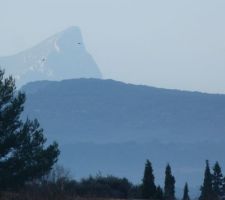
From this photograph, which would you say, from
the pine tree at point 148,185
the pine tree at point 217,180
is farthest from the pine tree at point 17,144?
the pine tree at point 217,180

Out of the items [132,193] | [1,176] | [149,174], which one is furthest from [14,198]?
[132,193]

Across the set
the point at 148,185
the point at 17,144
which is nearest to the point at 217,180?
the point at 148,185

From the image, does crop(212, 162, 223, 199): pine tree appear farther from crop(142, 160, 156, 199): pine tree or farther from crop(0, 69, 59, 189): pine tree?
crop(0, 69, 59, 189): pine tree

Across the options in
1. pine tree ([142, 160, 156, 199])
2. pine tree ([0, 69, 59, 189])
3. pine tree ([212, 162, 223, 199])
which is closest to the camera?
pine tree ([0, 69, 59, 189])

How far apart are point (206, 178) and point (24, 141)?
8.45 meters

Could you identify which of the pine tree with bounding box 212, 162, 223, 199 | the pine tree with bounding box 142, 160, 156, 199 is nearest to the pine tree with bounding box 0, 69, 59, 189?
the pine tree with bounding box 142, 160, 156, 199

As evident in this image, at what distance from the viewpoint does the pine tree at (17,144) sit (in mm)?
35625

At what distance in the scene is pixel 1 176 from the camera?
35.0 m

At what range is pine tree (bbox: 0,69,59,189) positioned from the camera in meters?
35.6

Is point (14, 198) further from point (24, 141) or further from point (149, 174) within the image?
point (149, 174)

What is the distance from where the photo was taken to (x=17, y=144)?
35812mm

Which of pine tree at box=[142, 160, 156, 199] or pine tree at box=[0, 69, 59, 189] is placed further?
pine tree at box=[142, 160, 156, 199]

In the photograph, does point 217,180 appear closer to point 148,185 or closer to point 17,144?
point 148,185

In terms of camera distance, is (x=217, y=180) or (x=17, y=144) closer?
(x=17, y=144)
